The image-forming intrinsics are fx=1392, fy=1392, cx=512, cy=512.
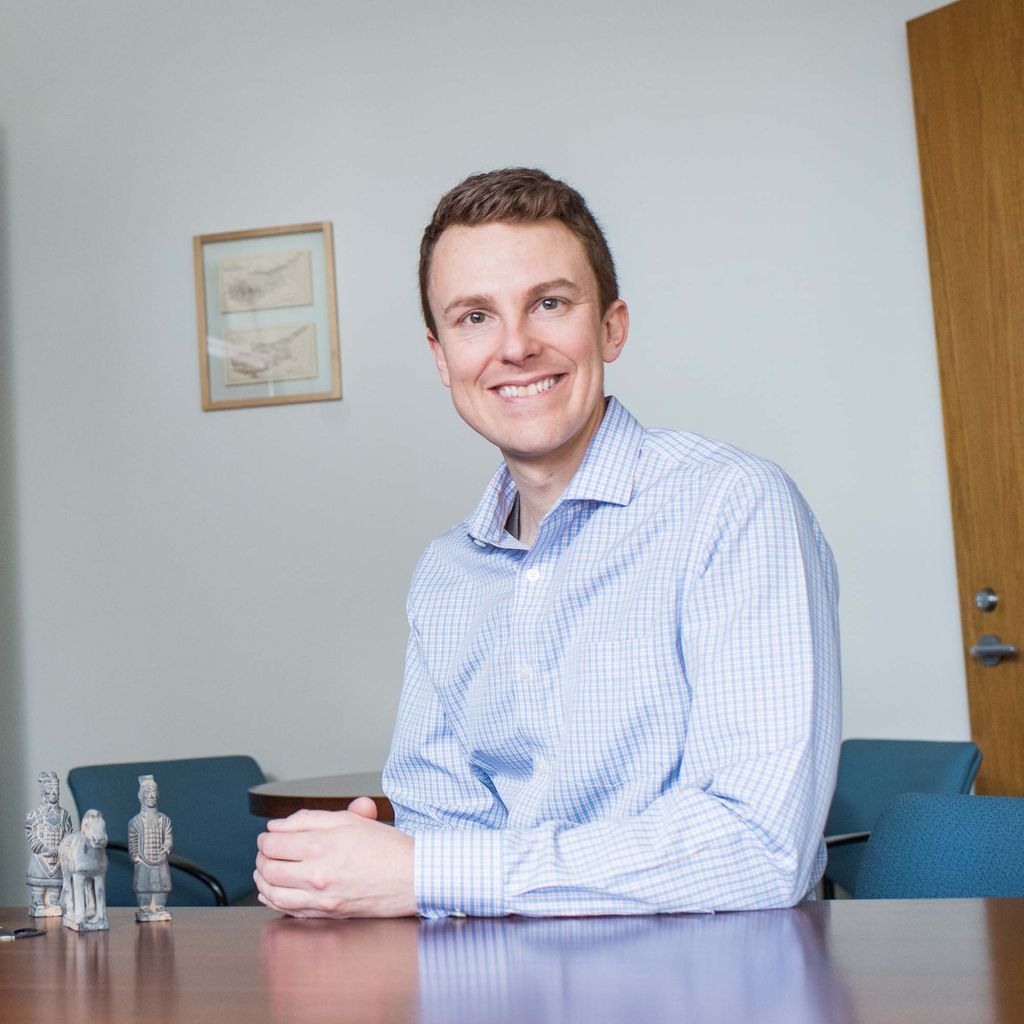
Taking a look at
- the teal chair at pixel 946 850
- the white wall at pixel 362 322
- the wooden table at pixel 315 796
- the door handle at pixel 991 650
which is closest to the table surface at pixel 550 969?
the teal chair at pixel 946 850

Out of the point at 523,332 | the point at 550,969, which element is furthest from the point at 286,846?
the point at 523,332

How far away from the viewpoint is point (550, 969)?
41.3 inches

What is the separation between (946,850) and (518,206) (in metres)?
0.95

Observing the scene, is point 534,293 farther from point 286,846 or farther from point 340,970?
point 340,970

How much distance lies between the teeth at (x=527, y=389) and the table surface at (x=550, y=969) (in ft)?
2.40

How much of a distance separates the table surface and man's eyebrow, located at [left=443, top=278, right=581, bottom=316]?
0.81 metres

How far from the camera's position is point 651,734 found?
1.58 meters

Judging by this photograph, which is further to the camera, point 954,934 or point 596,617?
point 596,617

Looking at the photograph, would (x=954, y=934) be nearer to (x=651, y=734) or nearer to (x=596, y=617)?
(x=651, y=734)

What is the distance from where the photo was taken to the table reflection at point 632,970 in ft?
2.97

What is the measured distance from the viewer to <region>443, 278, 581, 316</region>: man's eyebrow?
1.77 meters

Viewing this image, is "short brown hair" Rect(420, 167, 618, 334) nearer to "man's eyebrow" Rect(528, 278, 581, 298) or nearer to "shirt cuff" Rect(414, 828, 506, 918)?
"man's eyebrow" Rect(528, 278, 581, 298)

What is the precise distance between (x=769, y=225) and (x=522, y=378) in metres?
2.36

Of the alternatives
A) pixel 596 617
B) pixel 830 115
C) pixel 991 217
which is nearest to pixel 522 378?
pixel 596 617
